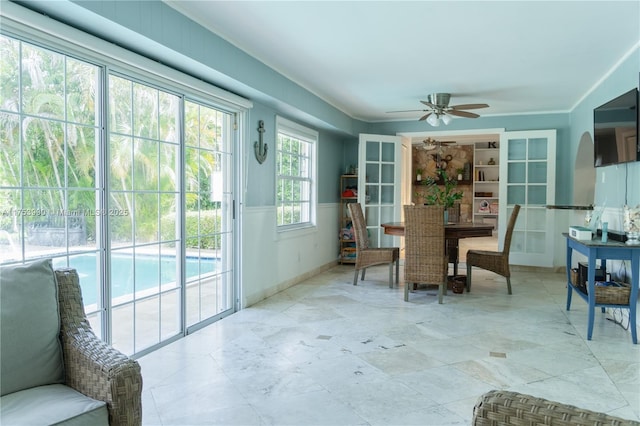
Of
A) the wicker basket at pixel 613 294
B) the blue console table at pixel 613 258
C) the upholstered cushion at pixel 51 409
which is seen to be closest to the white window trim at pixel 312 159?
the blue console table at pixel 613 258

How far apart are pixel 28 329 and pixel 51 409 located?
0.36 m

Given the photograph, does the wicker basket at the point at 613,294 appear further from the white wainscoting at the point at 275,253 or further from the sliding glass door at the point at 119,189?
the sliding glass door at the point at 119,189

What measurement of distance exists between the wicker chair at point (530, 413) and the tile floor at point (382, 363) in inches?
56.5

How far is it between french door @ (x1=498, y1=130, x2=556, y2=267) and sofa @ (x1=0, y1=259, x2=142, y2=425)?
248 inches

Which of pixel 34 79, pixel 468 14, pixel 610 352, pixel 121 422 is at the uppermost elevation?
pixel 468 14

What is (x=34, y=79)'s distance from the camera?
234 cm

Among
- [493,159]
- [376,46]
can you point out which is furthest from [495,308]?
[493,159]

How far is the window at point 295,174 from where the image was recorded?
5457 mm

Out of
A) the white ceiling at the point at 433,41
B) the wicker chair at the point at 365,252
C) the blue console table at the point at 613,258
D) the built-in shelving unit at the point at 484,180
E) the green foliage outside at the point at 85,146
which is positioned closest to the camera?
the green foliage outside at the point at 85,146

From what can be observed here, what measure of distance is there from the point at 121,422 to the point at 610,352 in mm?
3375

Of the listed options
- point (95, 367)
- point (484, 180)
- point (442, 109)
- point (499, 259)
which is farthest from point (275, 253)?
point (484, 180)

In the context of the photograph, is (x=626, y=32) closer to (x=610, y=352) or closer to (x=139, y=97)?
(x=610, y=352)

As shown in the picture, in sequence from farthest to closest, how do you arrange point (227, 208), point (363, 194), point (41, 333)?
point (363, 194), point (227, 208), point (41, 333)

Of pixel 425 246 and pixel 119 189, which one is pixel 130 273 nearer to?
pixel 119 189
